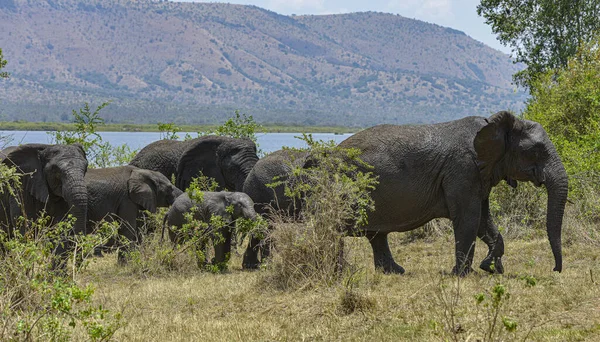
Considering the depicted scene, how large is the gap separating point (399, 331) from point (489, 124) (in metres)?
4.35

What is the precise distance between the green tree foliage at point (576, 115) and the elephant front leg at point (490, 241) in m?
4.16

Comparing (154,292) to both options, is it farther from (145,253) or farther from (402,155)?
(402,155)

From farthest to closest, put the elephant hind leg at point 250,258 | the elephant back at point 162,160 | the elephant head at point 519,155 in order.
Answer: the elephant back at point 162,160, the elephant hind leg at point 250,258, the elephant head at point 519,155

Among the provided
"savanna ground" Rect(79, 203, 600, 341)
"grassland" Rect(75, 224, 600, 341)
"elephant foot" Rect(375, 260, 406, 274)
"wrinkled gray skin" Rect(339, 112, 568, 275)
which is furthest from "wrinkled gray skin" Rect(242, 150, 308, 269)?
"wrinkled gray skin" Rect(339, 112, 568, 275)

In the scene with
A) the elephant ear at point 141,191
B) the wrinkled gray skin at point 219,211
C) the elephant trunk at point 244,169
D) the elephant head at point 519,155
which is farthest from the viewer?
the elephant trunk at point 244,169

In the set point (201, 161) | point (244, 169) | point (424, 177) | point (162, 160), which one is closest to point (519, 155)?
point (424, 177)

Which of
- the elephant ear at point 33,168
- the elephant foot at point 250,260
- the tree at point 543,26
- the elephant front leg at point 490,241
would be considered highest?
the tree at point 543,26

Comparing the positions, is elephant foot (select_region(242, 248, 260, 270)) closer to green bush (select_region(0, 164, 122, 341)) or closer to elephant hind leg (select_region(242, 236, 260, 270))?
elephant hind leg (select_region(242, 236, 260, 270))

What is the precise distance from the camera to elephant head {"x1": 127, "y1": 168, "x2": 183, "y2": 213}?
18.4 meters

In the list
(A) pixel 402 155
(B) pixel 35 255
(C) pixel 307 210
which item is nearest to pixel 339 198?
(C) pixel 307 210

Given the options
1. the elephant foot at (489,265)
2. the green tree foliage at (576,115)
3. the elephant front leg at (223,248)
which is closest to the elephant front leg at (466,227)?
the elephant foot at (489,265)

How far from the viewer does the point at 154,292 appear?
12852 millimetres

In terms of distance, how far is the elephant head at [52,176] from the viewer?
14.4 m

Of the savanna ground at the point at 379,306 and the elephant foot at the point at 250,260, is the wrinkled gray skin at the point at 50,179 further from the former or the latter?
the elephant foot at the point at 250,260
